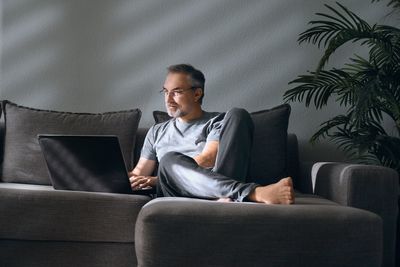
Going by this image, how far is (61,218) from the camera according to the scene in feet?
6.88

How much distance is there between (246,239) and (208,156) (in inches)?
26.7

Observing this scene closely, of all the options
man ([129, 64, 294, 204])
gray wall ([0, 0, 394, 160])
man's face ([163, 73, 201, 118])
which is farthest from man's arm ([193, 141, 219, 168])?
gray wall ([0, 0, 394, 160])

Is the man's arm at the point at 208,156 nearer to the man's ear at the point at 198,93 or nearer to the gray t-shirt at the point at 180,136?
the gray t-shirt at the point at 180,136

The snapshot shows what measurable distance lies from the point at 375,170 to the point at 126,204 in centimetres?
95

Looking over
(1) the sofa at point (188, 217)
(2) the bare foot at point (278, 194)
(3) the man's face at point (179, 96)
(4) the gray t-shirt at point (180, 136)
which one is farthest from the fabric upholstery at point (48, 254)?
(3) the man's face at point (179, 96)

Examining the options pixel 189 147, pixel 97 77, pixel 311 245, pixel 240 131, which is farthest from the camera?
pixel 97 77

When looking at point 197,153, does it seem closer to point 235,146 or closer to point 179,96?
point 179,96

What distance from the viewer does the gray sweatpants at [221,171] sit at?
209 centimetres

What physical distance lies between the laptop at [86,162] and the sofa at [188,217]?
0.26 feet

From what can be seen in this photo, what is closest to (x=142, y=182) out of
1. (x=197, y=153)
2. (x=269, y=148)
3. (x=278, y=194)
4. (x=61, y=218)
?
(x=197, y=153)

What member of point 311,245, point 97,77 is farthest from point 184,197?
point 97,77

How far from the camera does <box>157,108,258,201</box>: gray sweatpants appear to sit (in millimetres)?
2090

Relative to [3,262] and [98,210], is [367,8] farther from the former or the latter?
[3,262]

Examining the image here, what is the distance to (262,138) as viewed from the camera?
9.06 ft
